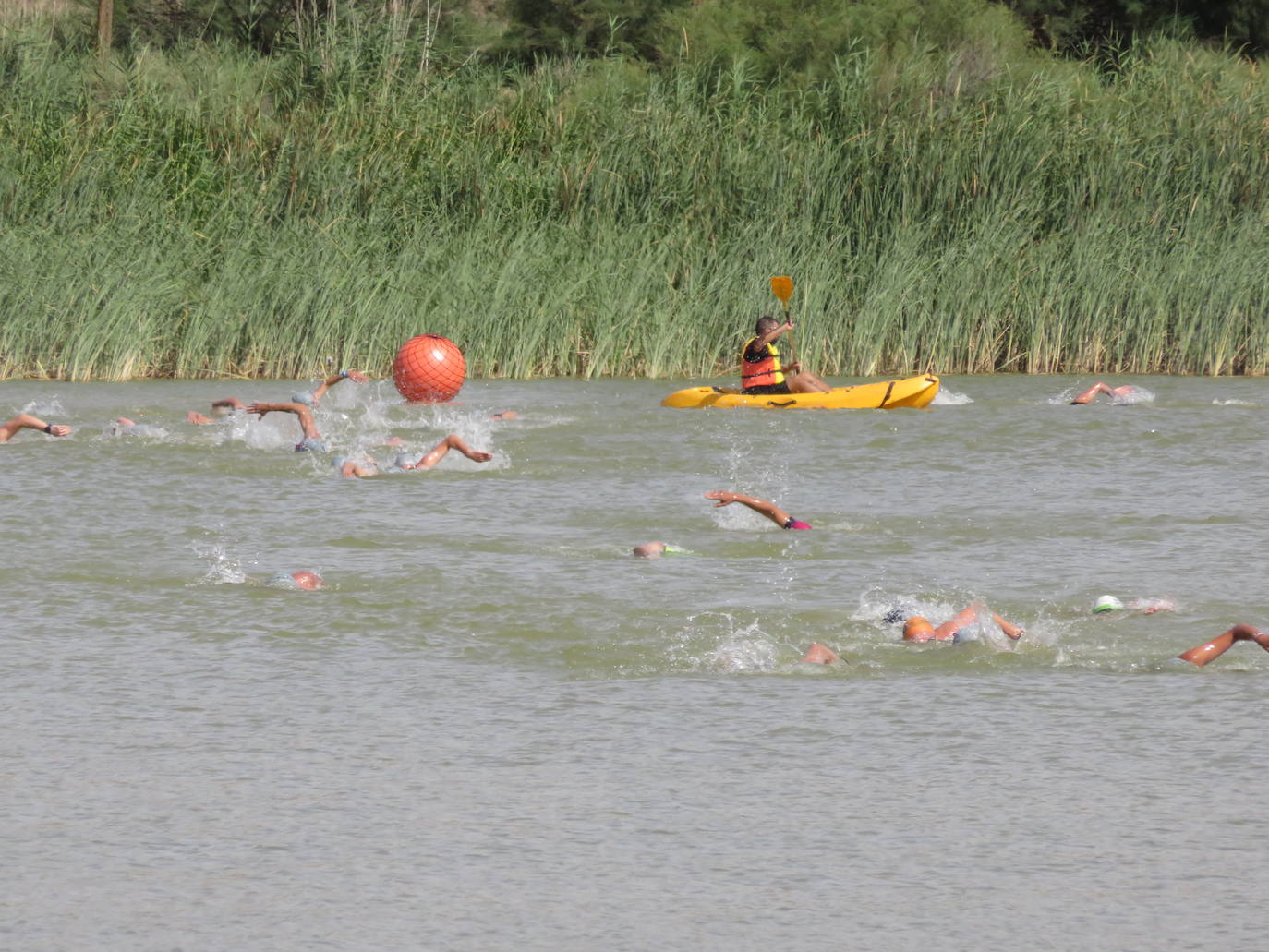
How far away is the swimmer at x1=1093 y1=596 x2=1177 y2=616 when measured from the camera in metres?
7.22

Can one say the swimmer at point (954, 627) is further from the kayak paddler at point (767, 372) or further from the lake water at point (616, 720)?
the kayak paddler at point (767, 372)

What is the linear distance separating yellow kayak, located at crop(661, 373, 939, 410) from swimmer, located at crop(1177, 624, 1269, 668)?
949 cm

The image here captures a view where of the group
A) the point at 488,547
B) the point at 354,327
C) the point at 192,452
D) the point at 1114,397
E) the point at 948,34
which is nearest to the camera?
the point at 488,547

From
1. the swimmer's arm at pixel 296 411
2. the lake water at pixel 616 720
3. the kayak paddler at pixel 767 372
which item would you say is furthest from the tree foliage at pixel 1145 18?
the lake water at pixel 616 720

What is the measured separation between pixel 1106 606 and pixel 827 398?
894cm

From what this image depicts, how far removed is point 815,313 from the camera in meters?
18.6

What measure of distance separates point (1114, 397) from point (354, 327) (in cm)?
650

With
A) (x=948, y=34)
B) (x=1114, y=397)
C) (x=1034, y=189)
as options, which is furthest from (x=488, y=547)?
(x=948, y=34)

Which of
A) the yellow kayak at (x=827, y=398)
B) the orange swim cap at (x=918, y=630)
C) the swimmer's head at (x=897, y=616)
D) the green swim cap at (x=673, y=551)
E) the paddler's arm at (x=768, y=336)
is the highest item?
the orange swim cap at (x=918, y=630)

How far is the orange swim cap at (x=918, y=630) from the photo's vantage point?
6.59 m

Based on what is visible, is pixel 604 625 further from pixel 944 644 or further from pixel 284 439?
pixel 284 439

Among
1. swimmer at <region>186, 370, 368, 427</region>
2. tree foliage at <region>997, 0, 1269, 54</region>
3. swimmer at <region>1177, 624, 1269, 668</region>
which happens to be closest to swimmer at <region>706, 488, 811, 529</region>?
swimmer at <region>1177, 624, 1269, 668</region>

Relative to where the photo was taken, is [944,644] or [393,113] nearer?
[944,644]

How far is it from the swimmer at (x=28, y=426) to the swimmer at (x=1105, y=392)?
759 centimetres
